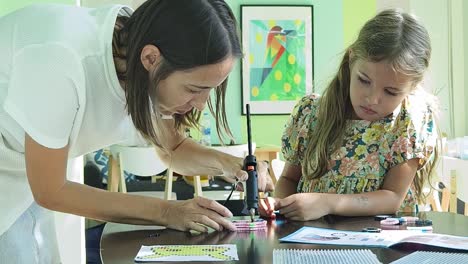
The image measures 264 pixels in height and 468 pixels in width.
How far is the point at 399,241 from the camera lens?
4.17 ft

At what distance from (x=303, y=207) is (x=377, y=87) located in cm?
37

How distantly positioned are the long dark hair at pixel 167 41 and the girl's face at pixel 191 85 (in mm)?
12

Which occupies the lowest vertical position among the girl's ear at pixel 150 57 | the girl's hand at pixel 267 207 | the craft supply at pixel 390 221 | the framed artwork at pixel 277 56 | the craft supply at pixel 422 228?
the craft supply at pixel 422 228

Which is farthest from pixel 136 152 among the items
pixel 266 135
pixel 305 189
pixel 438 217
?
pixel 438 217

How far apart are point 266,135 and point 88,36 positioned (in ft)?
16.1

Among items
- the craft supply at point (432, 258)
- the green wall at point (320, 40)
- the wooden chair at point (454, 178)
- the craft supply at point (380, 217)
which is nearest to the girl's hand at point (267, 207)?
the craft supply at point (380, 217)

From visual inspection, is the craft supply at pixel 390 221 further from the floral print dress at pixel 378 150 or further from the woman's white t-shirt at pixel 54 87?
the woman's white t-shirt at pixel 54 87

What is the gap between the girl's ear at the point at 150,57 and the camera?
1272 millimetres

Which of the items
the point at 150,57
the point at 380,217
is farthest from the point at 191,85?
the point at 380,217

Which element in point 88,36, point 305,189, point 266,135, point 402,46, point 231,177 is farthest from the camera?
point 266,135

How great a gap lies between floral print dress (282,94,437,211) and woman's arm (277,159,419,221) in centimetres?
3

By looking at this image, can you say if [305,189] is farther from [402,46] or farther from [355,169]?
[402,46]

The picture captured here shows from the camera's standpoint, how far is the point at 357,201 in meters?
1.67

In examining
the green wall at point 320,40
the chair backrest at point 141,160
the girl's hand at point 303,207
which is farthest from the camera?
the green wall at point 320,40
